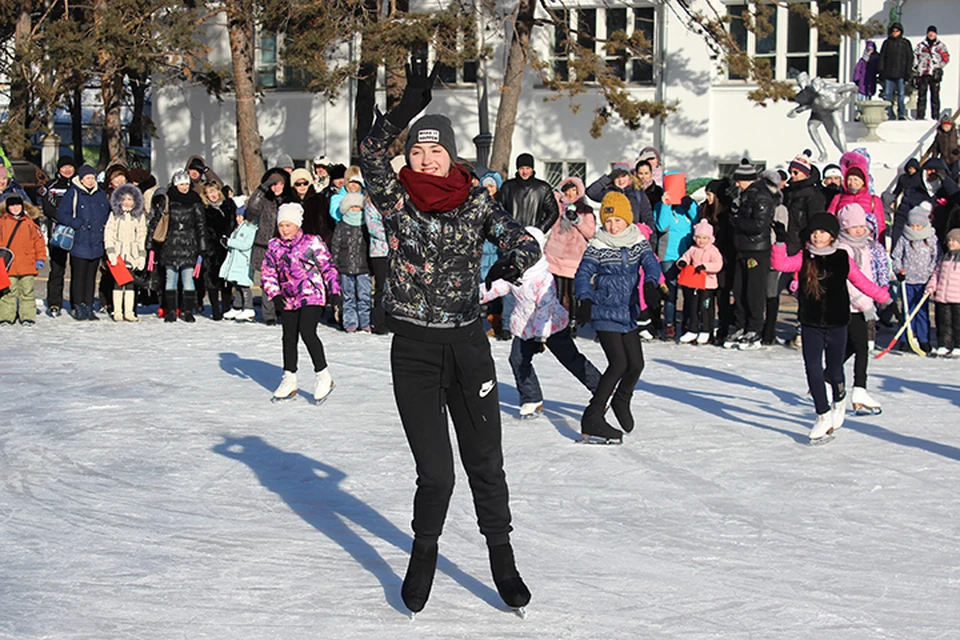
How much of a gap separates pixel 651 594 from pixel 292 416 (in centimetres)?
467

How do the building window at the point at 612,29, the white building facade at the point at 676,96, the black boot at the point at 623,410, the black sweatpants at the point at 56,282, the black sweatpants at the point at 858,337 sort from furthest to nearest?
the building window at the point at 612,29 < the white building facade at the point at 676,96 < the black sweatpants at the point at 56,282 < the black sweatpants at the point at 858,337 < the black boot at the point at 623,410

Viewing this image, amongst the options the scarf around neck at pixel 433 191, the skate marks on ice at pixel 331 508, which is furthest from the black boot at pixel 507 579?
the scarf around neck at pixel 433 191

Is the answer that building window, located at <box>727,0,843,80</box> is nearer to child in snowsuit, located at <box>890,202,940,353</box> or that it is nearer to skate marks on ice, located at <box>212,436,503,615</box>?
child in snowsuit, located at <box>890,202,940,353</box>

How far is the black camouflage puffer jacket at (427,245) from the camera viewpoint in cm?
513

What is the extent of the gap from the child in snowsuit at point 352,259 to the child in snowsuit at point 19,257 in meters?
3.42

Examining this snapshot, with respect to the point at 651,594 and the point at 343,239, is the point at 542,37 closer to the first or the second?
the point at 343,239

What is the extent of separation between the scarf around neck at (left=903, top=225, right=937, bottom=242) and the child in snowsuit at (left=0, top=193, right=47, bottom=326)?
936cm

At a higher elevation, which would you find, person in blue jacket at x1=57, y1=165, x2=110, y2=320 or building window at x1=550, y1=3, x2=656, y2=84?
building window at x1=550, y1=3, x2=656, y2=84

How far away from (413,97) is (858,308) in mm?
5302

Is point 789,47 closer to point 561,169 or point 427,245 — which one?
point 561,169

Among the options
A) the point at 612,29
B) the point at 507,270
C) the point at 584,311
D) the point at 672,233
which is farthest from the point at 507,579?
the point at 612,29

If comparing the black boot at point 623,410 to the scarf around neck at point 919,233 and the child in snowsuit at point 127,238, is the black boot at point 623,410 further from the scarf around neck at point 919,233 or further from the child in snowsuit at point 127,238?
the child in snowsuit at point 127,238

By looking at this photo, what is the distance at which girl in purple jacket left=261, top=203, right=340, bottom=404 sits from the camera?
9.83 metres

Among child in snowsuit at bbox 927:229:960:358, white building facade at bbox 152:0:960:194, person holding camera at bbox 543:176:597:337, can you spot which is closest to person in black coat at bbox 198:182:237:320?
person holding camera at bbox 543:176:597:337
